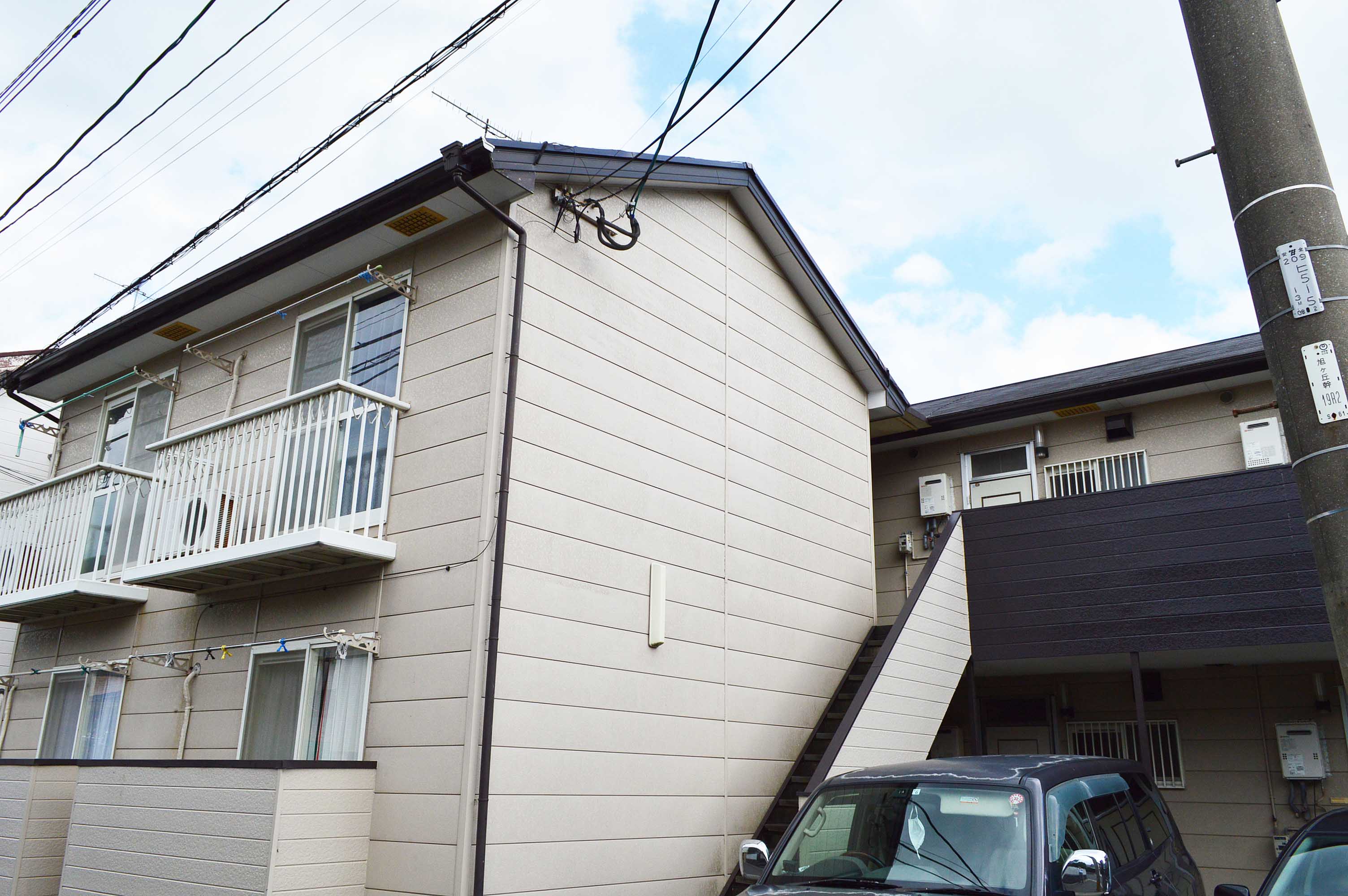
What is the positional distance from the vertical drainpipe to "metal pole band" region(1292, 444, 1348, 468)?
4637 mm

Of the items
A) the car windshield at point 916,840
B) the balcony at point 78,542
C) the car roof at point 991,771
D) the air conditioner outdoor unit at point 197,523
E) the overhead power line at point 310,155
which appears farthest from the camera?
the balcony at point 78,542

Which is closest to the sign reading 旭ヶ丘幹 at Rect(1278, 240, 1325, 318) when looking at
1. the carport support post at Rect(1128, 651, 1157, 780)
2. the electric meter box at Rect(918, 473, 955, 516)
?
the carport support post at Rect(1128, 651, 1157, 780)

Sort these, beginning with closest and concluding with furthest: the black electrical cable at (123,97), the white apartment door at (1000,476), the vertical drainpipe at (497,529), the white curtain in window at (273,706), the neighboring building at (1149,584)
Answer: the vertical drainpipe at (497,529) → the black electrical cable at (123,97) → the white curtain in window at (273,706) → the neighboring building at (1149,584) → the white apartment door at (1000,476)

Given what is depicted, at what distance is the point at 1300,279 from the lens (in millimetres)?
2738

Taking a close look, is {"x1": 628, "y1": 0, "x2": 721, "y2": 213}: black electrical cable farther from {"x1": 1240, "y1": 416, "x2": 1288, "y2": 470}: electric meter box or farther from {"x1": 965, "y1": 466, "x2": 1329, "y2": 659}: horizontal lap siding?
{"x1": 1240, "y1": 416, "x2": 1288, "y2": 470}: electric meter box

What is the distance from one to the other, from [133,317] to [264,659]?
13.4ft

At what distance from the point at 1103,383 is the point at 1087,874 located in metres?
7.49

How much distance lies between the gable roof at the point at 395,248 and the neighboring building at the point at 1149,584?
1642 mm

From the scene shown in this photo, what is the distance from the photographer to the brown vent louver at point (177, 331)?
31.0 ft

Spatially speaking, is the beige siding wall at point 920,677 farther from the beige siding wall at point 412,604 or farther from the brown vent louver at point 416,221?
the brown vent louver at point 416,221

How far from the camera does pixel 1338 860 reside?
170 inches

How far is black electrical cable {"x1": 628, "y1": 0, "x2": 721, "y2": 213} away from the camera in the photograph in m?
6.22

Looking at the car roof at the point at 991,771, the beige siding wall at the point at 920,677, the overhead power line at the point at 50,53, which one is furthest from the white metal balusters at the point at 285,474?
the beige siding wall at the point at 920,677

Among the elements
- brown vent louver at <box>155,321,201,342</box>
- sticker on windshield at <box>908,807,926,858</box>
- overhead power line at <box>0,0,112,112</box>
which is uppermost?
overhead power line at <box>0,0,112,112</box>
